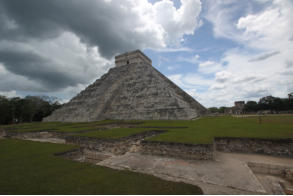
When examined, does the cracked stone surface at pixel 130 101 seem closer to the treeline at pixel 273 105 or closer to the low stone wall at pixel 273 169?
the low stone wall at pixel 273 169

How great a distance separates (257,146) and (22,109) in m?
47.1

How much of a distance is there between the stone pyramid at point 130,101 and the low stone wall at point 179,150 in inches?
516

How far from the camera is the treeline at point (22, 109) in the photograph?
32.8 metres

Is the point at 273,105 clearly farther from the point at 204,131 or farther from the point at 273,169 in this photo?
the point at 273,169

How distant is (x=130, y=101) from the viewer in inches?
1058

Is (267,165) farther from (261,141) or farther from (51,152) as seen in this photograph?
(51,152)

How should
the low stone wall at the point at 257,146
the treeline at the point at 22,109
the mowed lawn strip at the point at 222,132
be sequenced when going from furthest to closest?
the treeline at the point at 22,109, the mowed lawn strip at the point at 222,132, the low stone wall at the point at 257,146

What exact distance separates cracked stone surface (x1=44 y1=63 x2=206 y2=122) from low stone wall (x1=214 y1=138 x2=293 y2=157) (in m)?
11.5

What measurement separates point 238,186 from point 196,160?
2151 millimetres

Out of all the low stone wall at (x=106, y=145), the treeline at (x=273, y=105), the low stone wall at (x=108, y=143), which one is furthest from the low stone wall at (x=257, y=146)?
the treeline at (x=273, y=105)

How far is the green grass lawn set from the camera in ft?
10.9

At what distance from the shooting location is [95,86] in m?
35.0

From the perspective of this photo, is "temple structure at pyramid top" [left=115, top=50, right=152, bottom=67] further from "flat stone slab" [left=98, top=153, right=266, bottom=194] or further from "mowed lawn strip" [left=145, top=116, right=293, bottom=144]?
"flat stone slab" [left=98, top=153, right=266, bottom=194]

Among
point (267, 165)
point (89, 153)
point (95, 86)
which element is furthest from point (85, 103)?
point (267, 165)
